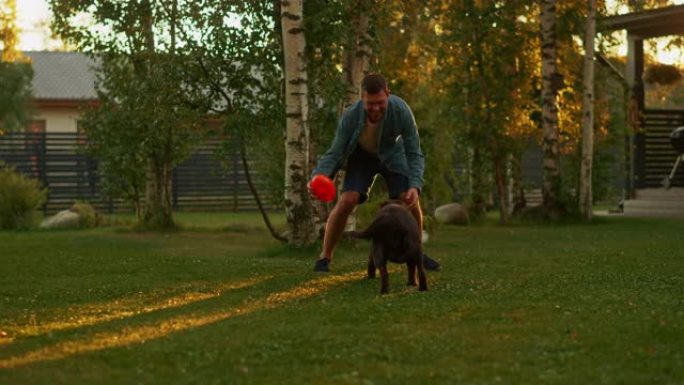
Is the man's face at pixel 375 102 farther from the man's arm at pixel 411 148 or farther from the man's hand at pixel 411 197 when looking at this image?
the man's hand at pixel 411 197

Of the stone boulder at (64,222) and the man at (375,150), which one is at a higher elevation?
the man at (375,150)

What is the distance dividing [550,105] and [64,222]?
1017 cm

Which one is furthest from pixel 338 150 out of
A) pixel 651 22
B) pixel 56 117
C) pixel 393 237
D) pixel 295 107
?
pixel 56 117

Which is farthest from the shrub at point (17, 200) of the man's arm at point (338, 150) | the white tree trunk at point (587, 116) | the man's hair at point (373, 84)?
the man's hair at point (373, 84)

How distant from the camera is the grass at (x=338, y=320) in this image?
6230 millimetres

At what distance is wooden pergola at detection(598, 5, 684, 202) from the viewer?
27192mm

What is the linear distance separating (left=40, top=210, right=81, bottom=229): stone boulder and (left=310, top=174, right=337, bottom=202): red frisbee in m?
14.5

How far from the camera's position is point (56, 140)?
34219mm

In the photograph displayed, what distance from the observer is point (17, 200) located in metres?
22.8

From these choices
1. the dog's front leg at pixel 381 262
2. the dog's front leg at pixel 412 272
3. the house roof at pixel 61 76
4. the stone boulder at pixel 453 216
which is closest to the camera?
the dog's front leg at pixel 381 262

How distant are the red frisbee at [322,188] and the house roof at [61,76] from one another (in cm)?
3706

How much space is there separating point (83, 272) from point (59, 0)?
30.9 ft

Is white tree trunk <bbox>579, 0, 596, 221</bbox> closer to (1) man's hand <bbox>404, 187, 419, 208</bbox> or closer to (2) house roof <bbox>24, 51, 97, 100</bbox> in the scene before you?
(1) man's hand <bbox>404, 187, 419, 208</bbox>

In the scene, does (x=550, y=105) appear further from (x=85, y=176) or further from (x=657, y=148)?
(x=85, y=176)
